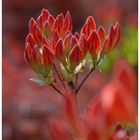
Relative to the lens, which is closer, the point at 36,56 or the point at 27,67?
the point at 36,56

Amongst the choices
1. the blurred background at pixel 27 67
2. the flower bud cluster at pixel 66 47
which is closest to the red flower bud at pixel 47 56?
the flower bud cluster at pixel 66 47

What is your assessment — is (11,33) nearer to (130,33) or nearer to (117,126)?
(130,33)

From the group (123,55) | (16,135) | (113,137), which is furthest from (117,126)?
(123,55)

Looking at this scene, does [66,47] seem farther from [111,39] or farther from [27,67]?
[27,67]

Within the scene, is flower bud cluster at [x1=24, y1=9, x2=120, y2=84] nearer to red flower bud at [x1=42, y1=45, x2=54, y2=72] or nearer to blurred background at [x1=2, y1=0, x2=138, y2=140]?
red flower bud at [x1=42, y1=45, x2=54, y2=72]

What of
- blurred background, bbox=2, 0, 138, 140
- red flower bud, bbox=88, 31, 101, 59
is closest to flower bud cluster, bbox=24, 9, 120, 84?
red flower bud, bbox=88, 31, 101, 59

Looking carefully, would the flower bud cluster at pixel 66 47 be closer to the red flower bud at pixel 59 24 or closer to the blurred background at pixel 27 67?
the red flower bud at pixel 59 24

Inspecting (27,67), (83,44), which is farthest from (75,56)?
(27,67)
